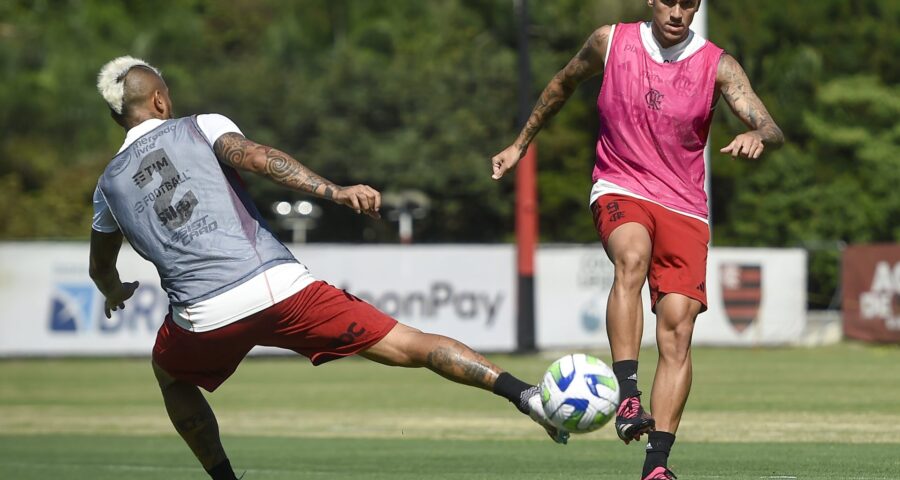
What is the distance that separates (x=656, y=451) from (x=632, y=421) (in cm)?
34

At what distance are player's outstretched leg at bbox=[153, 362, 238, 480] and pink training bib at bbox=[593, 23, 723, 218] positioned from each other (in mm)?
2433

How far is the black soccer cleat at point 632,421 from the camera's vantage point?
7.14 metres

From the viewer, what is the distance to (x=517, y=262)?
27.3m

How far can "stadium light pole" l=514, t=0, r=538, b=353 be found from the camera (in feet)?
87.0

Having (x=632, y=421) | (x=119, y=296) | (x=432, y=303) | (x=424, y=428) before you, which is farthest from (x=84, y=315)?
(x=632, y=421)

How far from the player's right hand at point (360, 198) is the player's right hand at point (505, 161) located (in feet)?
5.03

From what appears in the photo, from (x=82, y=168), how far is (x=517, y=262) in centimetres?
2852

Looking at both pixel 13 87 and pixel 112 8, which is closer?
pixel 13 87

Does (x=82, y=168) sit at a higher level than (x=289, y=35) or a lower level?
lower

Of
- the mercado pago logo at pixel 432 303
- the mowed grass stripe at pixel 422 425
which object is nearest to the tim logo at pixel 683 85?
the mowed grass stripe at pixel 422 425

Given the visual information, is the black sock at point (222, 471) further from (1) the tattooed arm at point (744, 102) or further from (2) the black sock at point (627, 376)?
(1) the tattooed arm at point (744, 102)

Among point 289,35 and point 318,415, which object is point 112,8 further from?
point 318,415

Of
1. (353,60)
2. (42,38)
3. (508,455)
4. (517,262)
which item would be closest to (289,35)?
(353,60)

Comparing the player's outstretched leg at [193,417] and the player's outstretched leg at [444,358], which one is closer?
the player's outstretched leg at [444,358]
